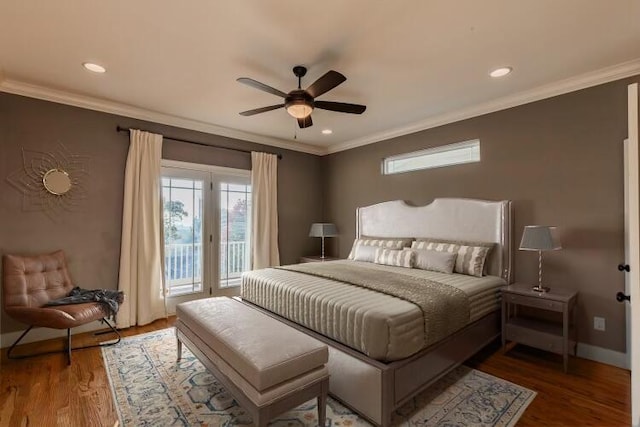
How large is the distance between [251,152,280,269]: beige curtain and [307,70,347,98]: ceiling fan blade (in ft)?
8.64

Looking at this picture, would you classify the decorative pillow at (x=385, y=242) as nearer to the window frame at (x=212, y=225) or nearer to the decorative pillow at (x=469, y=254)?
the decorative pillow at (x=469, y=254)

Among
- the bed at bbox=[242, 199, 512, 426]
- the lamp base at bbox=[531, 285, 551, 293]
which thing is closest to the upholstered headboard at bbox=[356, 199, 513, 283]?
the bed at bbox=[242, 199, 512, 426]

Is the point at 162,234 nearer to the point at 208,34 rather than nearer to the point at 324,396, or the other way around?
the point at 208,34

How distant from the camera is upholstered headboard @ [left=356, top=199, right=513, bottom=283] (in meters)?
3.44

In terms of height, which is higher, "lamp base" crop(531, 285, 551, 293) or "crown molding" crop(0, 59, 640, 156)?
"crown molding" crop(0, 59, 640, 156)

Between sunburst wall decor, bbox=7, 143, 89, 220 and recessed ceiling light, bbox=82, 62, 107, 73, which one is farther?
sunburst wall decor, bbox=7, 143, 89, 220

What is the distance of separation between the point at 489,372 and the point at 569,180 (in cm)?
205

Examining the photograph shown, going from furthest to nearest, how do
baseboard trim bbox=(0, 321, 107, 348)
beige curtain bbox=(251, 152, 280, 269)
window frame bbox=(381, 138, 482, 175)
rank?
beige curtain bbox=(251, 152, 280, 269) → window frame bbox=(381, 138, 482, 175) → baseboard trim bbox=(0, 321, 107, 348)

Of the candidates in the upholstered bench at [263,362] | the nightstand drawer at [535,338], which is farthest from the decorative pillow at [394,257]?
the upholstered bench at [263,362]

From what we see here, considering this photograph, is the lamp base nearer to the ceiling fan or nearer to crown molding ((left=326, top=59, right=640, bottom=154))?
Answer: crown molding ((left=326, top=59, right=640, bottom=154))

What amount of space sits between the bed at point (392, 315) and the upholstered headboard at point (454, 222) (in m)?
0.01

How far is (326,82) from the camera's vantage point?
241 centimetres

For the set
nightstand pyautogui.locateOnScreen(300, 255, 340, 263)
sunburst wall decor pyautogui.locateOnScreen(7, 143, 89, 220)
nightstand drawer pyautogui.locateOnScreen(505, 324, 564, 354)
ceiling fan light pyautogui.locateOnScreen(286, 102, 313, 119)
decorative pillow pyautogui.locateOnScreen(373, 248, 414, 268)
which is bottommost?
nightstand drawer pyautogui.locateOnScreen(505, 324, 564, 354)

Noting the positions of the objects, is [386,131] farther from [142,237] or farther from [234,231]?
[142,237]
